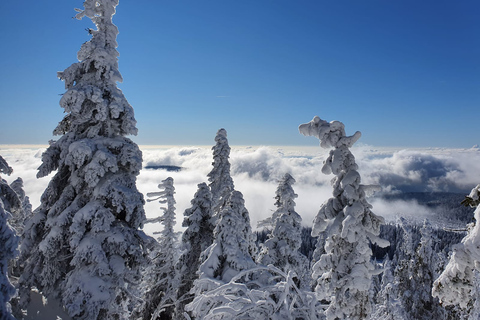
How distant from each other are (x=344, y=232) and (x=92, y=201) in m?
9.70

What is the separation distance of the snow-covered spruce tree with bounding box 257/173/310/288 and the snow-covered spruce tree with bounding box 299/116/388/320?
32.3ft

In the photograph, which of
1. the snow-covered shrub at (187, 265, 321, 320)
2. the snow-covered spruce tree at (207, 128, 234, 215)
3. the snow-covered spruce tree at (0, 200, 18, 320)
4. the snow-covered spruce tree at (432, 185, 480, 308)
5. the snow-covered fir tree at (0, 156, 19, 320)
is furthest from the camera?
the snow-covered spruce tree at (207, 128, 234, 215)

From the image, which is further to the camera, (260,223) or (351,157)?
(260,223)

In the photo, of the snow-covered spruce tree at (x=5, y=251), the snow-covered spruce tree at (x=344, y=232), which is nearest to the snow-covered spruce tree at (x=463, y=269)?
the snow-covered spruce tree at (x=344, y=232)

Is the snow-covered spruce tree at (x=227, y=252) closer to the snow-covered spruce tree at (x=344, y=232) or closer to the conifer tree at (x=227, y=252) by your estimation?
the conifer tree at (x=227, y=252)

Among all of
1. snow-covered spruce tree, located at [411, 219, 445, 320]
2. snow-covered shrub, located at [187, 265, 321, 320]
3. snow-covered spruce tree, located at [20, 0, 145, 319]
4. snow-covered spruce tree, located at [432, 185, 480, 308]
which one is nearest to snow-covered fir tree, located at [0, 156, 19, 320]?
snow-covered spruce tree, located at [20, 0, 145, 319]

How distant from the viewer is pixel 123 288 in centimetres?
1102

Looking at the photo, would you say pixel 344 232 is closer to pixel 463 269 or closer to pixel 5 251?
pixel 463 269

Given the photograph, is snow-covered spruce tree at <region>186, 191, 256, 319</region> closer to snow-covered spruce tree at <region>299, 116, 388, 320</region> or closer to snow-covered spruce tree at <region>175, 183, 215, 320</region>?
snow-covered spruce tree at <region>175, 183, 215, 320</region>

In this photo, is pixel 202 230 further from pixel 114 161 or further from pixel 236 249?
pixel 114 161

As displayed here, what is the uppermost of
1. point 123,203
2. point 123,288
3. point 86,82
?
point 86,82

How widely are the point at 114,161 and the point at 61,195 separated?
9.19ft

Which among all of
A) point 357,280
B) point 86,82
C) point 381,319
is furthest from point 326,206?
point 381,319

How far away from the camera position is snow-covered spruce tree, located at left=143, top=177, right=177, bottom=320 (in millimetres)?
17203
